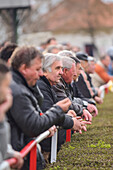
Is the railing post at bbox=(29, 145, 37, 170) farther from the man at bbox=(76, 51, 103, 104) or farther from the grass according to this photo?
the man at bbox=(76, 51, 103, 104)

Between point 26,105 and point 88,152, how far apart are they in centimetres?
194

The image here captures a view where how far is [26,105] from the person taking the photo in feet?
12.4

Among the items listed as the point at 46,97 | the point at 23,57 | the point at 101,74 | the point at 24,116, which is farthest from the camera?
the point at 101,74

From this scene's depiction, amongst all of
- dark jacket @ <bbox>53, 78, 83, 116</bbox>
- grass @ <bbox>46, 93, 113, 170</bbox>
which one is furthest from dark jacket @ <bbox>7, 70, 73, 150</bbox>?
dark jacket @ <bbox>53, 78, 83, 116</bbox>

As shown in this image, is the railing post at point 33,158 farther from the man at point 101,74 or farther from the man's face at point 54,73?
the man at point 101,74

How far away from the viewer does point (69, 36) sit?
52125mm

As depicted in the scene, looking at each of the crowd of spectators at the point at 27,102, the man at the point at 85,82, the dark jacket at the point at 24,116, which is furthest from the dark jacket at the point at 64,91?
the man at the point at 85,82

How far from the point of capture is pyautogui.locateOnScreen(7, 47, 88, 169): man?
3.75 meters

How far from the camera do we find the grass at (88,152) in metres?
4.78

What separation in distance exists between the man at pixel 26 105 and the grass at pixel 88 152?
79 centimetres

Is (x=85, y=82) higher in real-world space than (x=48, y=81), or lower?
lower

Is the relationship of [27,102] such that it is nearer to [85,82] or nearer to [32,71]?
[32,71]

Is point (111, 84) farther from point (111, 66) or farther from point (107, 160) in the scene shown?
point (107, 160)

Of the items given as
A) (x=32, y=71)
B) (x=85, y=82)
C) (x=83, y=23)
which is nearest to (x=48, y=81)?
(x=32, y=71)
